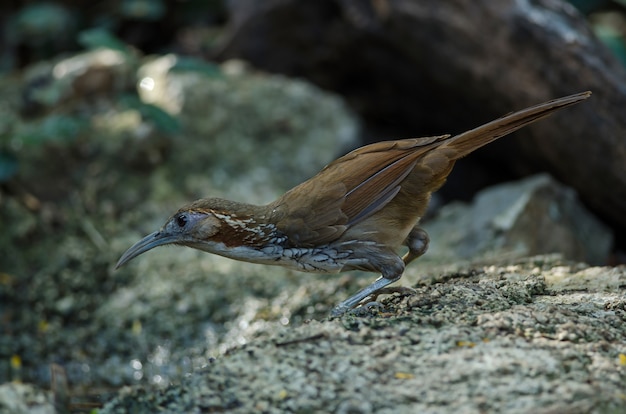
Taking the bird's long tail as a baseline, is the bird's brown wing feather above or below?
below

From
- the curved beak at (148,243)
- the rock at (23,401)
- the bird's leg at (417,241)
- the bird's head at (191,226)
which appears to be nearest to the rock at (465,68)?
the bird's leg at (417,241)

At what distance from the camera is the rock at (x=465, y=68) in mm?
5871

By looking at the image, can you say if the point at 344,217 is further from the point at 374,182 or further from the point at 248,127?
the point at 248,127

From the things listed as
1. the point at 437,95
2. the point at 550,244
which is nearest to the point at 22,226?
the point at 437,95

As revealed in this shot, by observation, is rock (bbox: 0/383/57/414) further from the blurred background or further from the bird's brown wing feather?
the bird's brown wing feather

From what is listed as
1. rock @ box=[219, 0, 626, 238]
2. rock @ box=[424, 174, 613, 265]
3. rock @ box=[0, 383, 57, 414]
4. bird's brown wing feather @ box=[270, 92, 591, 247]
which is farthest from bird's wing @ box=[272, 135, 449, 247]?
rock @ box=[219, 0, 626, 238]

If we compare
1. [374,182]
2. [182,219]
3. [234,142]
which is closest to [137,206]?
[234,142]

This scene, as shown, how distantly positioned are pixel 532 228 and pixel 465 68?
1389 millimetres

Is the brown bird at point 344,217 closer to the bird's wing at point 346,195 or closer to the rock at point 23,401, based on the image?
the bird's wing at point 346,195

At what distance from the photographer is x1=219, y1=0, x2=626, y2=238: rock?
19.3 feet

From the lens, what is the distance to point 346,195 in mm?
4234

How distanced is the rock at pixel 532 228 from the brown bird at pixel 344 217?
180 cm

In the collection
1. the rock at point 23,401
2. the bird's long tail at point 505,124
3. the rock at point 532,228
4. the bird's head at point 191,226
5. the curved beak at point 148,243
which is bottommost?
the rock at point 532,228

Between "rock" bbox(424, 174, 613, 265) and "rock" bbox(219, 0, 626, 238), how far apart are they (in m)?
0.20
